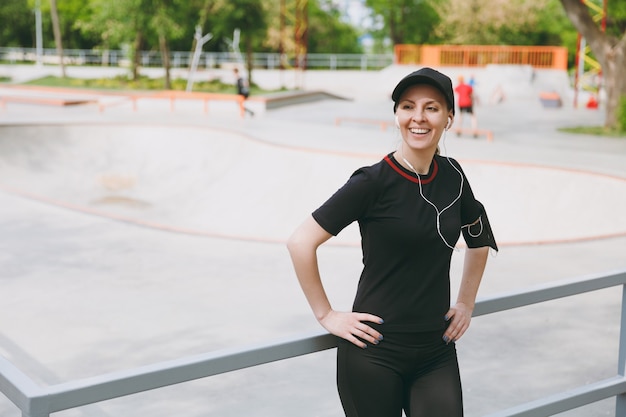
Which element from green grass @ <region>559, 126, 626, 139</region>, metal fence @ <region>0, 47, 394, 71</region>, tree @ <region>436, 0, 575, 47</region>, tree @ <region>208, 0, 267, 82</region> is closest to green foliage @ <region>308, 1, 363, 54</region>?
metal fence @ <region>0, 47, 394, 71</region>

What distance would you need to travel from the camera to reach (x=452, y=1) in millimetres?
49000

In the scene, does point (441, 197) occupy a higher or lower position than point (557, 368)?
higher

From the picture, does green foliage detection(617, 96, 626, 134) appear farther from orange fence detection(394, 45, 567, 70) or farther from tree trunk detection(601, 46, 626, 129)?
orange fence detection(394, 45, 567, 70)

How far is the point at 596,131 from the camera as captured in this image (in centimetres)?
2209

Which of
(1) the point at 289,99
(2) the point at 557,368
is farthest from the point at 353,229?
(1) the point at 289,99

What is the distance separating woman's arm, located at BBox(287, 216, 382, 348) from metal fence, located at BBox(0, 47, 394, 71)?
44.4 metres

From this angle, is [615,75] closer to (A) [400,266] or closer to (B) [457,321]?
(B) [457,321]

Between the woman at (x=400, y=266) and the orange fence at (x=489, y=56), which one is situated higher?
the orange fence at (x=489, y=56)

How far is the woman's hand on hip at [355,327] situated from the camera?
267cm

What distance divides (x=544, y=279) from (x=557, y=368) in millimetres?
2375

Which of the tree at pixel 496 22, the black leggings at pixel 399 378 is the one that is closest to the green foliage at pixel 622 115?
the black leggings at pixel 399 378

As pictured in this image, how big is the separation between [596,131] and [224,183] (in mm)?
10570

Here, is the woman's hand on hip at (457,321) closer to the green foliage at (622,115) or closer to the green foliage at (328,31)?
the green foliage at (622,115)

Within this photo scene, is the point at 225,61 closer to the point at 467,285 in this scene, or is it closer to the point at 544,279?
the point at 544,279
